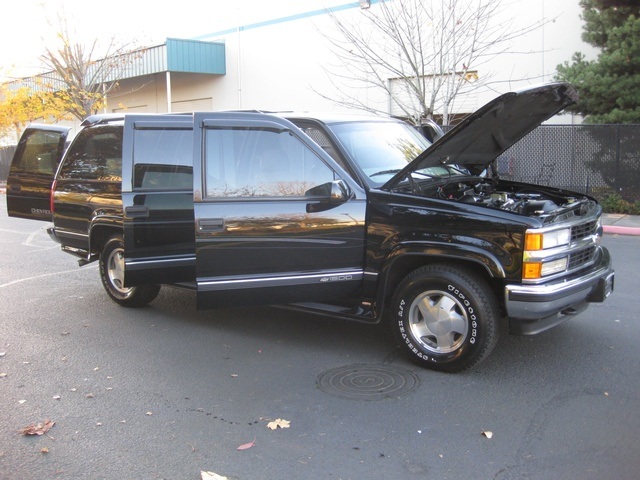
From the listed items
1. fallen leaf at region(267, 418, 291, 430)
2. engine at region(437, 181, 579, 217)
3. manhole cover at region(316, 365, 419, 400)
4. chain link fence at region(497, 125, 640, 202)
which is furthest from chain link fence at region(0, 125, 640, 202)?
fallen leaf at region(267, 418, 291, 430)

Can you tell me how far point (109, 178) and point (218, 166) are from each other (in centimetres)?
183

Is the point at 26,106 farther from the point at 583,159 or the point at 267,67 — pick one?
the point at 583,159

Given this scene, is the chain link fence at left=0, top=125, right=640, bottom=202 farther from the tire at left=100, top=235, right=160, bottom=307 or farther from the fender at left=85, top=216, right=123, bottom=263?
the fender at left=85, top=216, right=123, bottom=263

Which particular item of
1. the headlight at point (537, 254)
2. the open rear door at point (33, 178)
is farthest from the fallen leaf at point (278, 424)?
the open rear door at point (33, 178)

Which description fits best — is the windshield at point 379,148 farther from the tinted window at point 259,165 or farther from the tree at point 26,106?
the tree at point 26,106

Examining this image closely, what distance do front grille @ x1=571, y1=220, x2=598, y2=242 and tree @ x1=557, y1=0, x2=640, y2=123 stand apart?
9.97 meters

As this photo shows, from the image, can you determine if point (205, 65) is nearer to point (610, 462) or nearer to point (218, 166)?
point (218, 166)

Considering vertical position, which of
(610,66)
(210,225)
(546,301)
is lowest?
(546,301)

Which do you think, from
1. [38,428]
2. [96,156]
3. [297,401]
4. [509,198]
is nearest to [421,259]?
[509,198]

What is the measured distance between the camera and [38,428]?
3.97 m

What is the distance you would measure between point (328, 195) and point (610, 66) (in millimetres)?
11427

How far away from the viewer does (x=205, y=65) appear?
82.5ft

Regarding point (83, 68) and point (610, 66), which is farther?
point (83, 68)

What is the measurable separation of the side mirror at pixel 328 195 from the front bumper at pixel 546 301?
1.37 m
